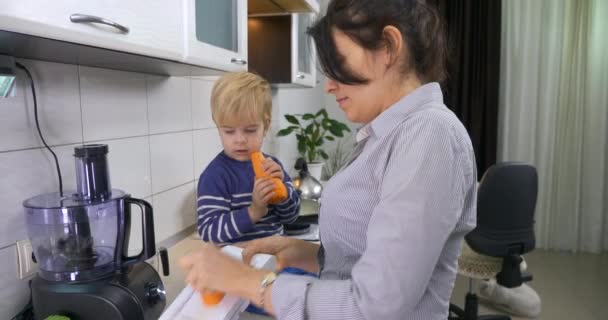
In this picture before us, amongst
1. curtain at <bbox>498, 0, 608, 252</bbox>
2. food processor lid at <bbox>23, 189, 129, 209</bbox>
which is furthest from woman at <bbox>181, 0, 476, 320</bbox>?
curtain at <bbox>498, 0, 608, 252</bbox>

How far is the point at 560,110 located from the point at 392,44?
3142 mm

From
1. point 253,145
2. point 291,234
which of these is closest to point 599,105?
point 291,234

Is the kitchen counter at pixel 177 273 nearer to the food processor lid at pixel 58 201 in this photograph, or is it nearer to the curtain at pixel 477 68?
the food processor lid at pixel 58 201

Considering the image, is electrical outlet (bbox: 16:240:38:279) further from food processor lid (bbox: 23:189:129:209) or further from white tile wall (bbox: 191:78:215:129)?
white tile wall (bbox: 191:78:215:129)

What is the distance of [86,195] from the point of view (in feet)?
2.71

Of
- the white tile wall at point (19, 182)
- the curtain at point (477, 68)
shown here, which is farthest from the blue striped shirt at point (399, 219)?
the curtain at point (477, 68)

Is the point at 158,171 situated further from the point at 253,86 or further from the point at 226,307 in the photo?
the point at 226,307

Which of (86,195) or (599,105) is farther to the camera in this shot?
(599,105)

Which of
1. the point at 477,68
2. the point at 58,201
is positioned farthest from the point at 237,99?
the point at 477,68

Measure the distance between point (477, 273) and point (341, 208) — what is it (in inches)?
66.9

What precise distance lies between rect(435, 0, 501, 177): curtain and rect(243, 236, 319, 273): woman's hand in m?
2.56

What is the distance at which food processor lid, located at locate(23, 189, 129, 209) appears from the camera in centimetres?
77

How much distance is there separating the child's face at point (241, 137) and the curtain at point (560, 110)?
2742 mm

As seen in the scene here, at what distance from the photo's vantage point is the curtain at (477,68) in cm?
308
